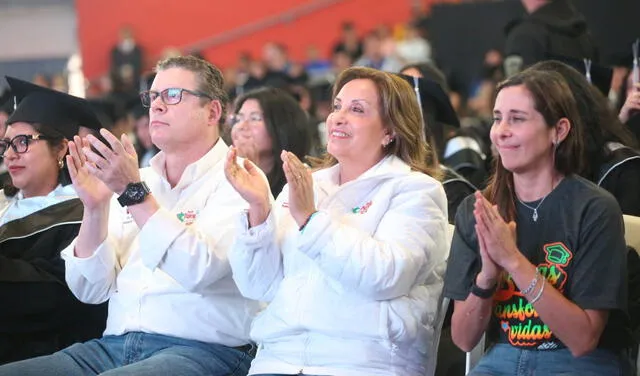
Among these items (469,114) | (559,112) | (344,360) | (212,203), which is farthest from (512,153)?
(469,114)

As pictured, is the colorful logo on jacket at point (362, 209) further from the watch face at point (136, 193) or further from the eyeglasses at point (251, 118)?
the eyeglasses at point (251, 118)

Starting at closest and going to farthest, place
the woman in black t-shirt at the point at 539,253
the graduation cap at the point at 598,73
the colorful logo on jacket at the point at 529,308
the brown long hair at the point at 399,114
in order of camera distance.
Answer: the woman in black t-shirt at the point at 539,253 < the colorful logo on jacket at the point at 529,308 < the brown long hair at the point at 399,114 < the graduation cap at the point at 598,73

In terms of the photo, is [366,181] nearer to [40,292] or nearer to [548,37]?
[40,292]

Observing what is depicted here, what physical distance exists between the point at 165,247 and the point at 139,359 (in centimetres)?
46

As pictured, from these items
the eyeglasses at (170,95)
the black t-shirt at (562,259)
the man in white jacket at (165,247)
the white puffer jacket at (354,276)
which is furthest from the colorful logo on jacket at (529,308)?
the eyeglasses at (170,95)

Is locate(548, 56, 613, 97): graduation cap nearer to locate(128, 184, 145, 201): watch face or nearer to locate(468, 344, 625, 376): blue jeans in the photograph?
locate(468, 344, 625, 376): blue jeans

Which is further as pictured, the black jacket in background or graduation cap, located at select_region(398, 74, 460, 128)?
the black jacket in background

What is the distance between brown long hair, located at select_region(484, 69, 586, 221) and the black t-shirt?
1.7 inches

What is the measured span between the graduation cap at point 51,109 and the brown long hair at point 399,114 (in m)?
1.20

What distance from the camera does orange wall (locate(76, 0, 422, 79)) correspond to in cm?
1612

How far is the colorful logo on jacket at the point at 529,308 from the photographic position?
2797mm

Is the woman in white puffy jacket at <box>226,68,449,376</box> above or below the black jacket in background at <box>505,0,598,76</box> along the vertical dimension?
below

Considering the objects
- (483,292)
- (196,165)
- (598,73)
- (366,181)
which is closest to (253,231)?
(366,181)

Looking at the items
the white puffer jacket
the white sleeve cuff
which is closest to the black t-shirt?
the white puffer jacket
